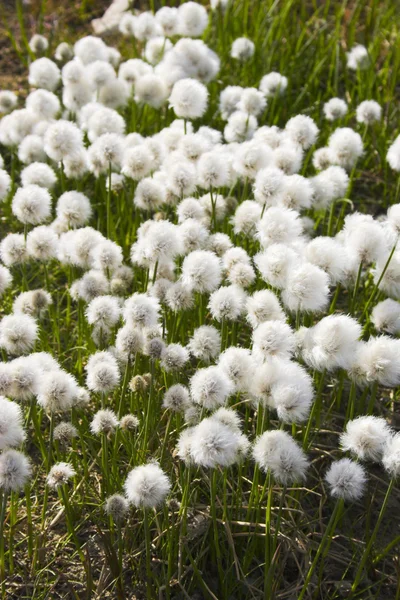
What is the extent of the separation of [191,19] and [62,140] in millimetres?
1998

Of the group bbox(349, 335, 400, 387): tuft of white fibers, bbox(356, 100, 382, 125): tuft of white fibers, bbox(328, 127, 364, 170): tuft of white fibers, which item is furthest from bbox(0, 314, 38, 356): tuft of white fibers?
bbox(356, 100, 382, 125): tuft of white fibers

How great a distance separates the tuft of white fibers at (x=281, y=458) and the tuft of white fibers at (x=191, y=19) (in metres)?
3.76

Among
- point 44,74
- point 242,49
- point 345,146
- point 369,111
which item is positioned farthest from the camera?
point 242,49

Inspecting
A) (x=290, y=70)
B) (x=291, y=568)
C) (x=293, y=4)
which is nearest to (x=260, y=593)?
(x=291, y=568)

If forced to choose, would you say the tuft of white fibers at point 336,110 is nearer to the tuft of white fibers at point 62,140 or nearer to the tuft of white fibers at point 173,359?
the tuft of white fibers at point 62,140

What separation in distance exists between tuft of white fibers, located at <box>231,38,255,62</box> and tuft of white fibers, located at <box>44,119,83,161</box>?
2.16 metres

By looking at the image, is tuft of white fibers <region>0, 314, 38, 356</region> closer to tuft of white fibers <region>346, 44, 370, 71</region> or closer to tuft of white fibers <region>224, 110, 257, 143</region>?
tuft of white fibers <region>224, 110, 257, 143</region>

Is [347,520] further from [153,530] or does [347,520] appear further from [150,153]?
[150,153]

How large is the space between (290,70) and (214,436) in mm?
4342

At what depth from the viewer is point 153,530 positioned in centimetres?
309

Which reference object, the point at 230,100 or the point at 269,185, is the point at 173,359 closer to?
the point at 269,185

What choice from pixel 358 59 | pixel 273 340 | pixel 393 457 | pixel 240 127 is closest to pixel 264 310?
pixel 273 340

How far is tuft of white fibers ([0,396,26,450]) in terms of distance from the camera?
258 centimetres

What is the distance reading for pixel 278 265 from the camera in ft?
9.89
